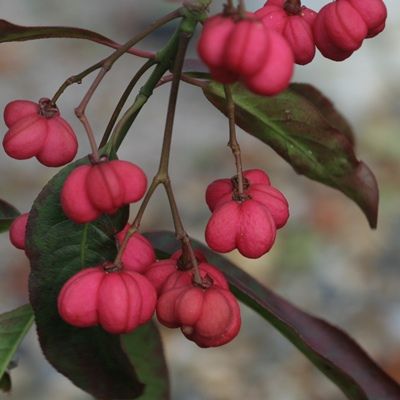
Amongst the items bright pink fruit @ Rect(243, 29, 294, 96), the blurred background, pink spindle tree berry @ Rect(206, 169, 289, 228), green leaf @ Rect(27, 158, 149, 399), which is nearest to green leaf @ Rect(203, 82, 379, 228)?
pink spindle tree berry @ Rect(206, 169, 289, 228)

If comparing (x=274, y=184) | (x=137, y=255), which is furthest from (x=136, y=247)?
(x=274, y=184)

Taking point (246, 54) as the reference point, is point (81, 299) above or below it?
below

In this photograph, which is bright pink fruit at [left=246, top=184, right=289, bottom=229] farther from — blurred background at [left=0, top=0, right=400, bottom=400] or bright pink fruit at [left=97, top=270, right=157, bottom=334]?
blurred background at [left=0, top=0, right=400, bottom=400]

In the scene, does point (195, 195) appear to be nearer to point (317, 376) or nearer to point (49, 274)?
point (317, 376)

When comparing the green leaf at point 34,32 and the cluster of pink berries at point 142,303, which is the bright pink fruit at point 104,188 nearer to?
the cluster of pink berries at point 142,303

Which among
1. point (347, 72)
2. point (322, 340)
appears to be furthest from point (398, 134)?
point (322, 340)

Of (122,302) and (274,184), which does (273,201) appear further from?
(274,184)

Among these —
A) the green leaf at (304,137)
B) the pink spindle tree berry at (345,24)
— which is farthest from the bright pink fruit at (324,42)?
the green leaf at (304,137)
